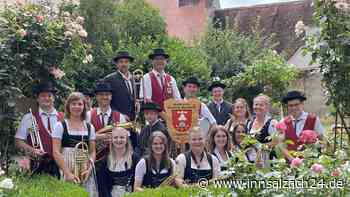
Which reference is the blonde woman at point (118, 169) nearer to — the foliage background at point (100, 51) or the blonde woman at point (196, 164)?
the blonde woman at point (196, 164)

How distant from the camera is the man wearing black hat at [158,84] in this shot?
26.2ft

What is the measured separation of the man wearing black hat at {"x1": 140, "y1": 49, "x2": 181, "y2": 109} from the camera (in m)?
8.00

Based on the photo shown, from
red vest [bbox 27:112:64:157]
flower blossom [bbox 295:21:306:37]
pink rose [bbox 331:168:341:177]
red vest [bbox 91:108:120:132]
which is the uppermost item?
flower blossom [bbox 295:21:306:37]

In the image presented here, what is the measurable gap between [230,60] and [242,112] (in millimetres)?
10657

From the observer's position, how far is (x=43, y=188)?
5.21 m

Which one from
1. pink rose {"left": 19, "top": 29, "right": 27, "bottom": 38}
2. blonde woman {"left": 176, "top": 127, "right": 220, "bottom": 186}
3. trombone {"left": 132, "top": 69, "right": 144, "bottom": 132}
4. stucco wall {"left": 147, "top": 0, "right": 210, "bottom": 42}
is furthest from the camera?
stucco wall {"left": 147, "top": 0, "right": 210, "bottom": 42}

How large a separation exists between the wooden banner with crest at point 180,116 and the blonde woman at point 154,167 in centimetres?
103

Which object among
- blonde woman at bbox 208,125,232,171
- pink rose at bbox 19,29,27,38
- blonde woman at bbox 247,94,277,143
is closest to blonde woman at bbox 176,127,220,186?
blonde woman at bbox 208,125,232,171

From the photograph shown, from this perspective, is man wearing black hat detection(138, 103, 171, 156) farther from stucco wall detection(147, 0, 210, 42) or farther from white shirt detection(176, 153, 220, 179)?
stucco wall detection(147, 0, 210, 42)

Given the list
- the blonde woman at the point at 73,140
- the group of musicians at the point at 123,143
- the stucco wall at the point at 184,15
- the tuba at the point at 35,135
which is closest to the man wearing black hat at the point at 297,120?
the group of musicians at the point at 123,143

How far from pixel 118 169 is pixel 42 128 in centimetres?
91

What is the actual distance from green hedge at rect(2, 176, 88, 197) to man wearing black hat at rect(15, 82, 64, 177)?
50 cm

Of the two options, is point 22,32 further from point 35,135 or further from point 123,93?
point 123,93

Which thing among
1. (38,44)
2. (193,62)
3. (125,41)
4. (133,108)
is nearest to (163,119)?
(133,108)
